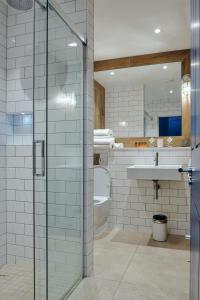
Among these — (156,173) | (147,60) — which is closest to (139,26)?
(147,60)

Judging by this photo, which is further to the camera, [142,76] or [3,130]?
[142,76]

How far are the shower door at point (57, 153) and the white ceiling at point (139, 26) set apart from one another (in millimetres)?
698

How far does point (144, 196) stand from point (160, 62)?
1.85 metres

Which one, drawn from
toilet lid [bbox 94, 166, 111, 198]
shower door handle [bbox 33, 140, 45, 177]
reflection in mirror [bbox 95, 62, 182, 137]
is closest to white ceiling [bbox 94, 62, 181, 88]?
reflection in mirror [bbox 95, 62, 182, 137]

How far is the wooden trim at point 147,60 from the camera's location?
10.6 feet

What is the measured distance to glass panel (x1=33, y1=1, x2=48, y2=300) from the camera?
153 cm

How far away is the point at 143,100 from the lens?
3512mm

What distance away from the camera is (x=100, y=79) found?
3.66 meters

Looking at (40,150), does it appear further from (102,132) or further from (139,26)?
(139,26)

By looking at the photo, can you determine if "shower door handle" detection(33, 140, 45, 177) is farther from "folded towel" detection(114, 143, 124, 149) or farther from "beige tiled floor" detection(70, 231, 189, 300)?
"folded towel" detection(114, 143, 124, 149)

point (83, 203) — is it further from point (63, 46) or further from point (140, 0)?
point (140, 0)

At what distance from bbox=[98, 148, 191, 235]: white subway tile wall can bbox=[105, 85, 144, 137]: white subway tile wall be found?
0.37 m

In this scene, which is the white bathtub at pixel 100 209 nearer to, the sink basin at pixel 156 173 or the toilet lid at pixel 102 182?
the toilet lid at pixel 102 182

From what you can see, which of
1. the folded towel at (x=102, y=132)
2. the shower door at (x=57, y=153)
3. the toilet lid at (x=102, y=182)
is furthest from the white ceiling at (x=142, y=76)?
the shower door at (x=57, y=153)
